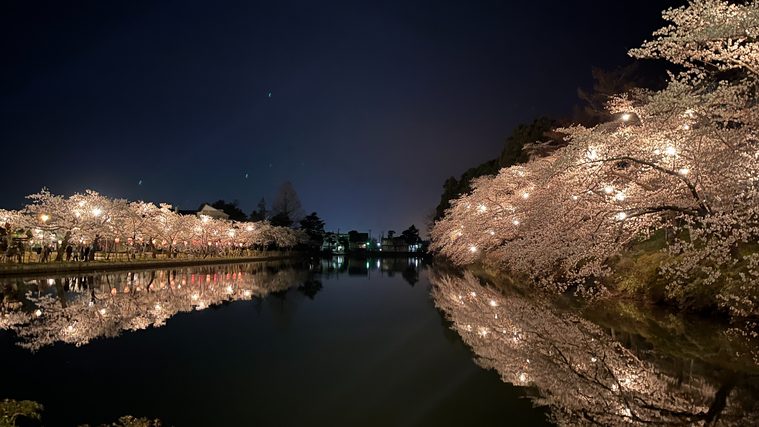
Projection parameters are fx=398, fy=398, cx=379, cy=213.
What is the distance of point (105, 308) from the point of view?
11.0 metres

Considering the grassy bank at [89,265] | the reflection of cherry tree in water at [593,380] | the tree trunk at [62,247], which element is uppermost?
the tree trunk at [62,247]

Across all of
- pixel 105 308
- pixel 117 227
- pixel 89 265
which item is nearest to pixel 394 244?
pixel 117 227

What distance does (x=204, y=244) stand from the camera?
1618 inches

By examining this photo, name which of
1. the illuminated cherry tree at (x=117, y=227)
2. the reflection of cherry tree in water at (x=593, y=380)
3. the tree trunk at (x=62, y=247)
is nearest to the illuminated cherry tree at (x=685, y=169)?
the reflection of cherry tree in water at (x=593, y=380)

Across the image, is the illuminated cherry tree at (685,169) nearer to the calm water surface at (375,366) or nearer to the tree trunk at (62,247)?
the calm water surface at (375,366)

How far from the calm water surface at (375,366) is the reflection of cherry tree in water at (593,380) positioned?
0.03 meters

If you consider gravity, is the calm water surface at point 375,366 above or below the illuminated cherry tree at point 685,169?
below

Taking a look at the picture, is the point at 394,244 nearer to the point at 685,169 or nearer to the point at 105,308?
the point at 105,308

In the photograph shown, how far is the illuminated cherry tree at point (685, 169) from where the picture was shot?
311 inches

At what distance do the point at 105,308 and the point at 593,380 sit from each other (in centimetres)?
1189

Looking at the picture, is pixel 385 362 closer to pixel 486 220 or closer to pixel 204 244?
pixel 486 220

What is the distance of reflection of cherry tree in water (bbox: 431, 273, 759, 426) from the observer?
4.59 metres

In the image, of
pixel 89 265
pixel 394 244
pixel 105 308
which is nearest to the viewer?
pixel 105 308

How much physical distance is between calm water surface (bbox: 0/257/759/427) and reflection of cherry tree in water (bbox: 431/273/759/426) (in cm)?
3
